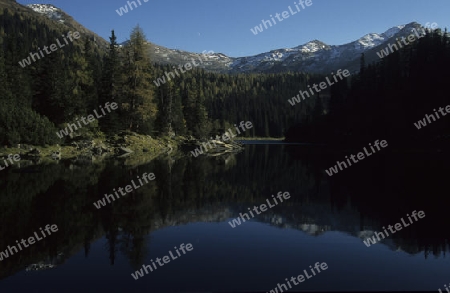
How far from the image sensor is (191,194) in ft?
64.2

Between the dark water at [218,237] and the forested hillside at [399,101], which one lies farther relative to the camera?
the forested hillside at [399,101]

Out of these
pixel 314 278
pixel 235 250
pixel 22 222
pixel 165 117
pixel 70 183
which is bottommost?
pixel 314 278

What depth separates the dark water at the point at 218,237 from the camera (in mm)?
8156

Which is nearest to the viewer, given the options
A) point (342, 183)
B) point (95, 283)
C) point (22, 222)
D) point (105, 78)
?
point (95, 283)

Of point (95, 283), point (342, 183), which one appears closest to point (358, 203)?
point (342, 183)

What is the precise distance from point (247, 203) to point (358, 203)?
5.61 m

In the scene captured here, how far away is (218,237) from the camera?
12.0 m

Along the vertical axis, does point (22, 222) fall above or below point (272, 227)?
above

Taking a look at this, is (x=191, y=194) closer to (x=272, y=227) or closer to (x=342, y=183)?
(x=272, y=227)

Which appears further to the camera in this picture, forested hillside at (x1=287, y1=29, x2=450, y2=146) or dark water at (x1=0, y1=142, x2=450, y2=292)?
forested hillside at (x1=287, y1=29, x2=450, y2=146)

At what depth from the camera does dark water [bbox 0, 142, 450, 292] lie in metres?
8.16

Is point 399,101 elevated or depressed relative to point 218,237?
depressed

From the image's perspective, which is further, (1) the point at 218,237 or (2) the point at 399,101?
(2) the point at 399,101

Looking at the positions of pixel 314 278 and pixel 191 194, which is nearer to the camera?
pixel 314 278
